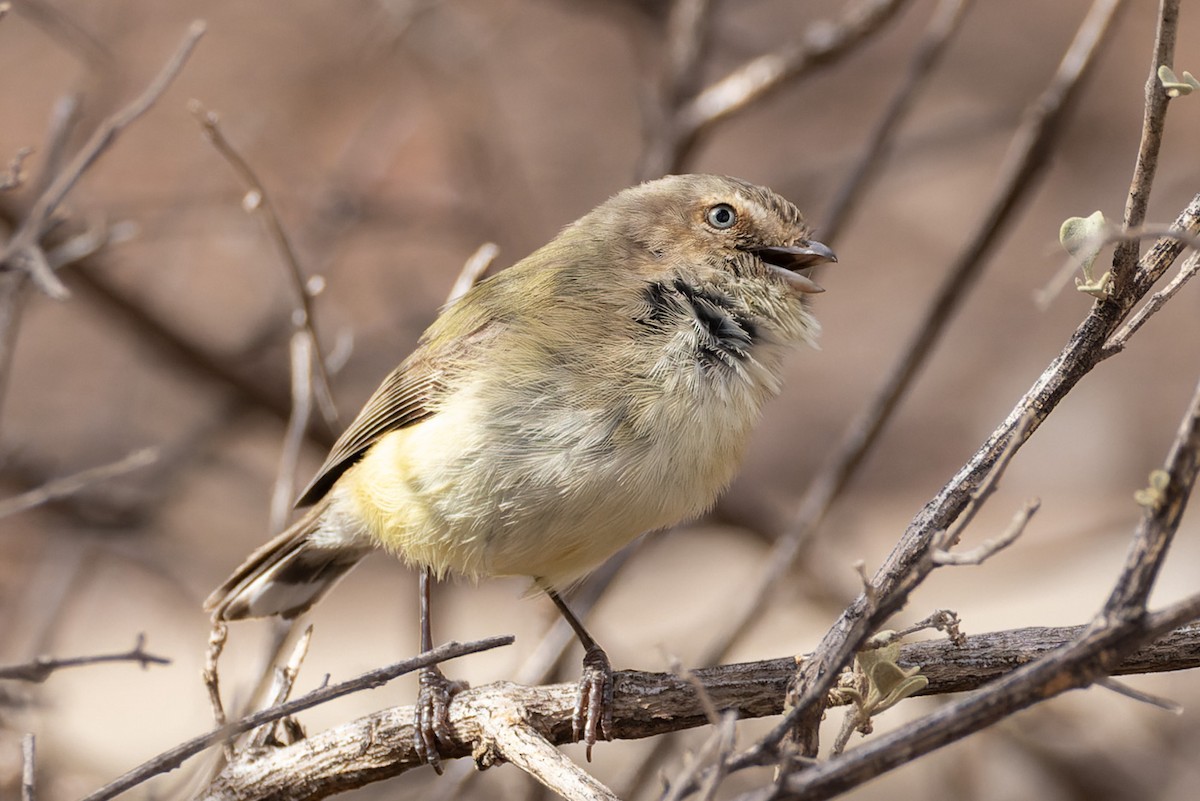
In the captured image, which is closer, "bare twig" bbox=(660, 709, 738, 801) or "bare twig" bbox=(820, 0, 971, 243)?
"bare twig" bbox=(660, 709, 738, 801)

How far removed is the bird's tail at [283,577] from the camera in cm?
414

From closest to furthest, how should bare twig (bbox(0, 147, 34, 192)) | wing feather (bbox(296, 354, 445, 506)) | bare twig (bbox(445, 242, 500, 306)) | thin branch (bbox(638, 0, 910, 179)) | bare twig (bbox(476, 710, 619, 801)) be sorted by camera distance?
bare twig (bbox(476, 710, 619, 801)), bare twig (bbox(0, 147, 34, 192)), wing feather (bbox(296, 354, 445, 506)), bare twig (bbox(445, 242, 500, 306)), thin branch (bbox(638, 0, 910, 179))

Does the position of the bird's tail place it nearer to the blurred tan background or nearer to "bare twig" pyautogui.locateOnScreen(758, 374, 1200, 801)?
the blurred tan background

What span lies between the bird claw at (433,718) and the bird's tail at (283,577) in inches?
39.0

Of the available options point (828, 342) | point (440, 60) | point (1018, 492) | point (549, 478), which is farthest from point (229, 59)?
point (549, 478)

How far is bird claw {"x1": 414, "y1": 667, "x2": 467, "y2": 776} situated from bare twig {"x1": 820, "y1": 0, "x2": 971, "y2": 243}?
→ 2.84 m

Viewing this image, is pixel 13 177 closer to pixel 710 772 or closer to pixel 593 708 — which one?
pixel 593 708

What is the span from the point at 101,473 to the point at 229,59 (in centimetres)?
752

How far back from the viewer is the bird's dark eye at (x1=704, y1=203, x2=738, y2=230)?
3.95 meters

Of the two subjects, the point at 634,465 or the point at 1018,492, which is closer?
the point at 634,465

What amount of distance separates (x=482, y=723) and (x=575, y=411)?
882 mm

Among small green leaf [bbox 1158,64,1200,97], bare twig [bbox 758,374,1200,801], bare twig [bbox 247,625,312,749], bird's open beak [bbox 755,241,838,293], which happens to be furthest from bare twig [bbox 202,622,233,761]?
small green leaf [bbox 1158,64,1200,97]

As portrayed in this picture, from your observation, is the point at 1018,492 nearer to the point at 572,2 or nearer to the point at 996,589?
the point at 996,589

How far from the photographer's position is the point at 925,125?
393 inches
